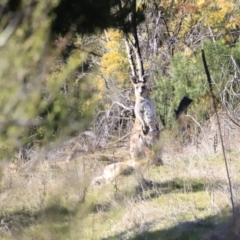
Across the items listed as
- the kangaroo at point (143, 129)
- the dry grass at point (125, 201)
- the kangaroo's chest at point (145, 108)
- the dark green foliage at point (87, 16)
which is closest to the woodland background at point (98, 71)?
the dark green foliage at point (87, 16)

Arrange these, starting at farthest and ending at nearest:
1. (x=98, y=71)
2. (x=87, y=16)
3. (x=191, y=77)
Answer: (x=191, y=77)
(x=98, y=71)
(x=87, y=16)

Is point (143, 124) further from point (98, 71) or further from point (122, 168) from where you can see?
point (98, 71)

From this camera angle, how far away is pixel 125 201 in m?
6.94

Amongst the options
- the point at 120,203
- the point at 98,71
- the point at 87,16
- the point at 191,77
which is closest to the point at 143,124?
the point at 98,71

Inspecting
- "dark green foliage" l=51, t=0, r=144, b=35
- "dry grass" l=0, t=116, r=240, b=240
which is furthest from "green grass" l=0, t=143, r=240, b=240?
"dark green foliage" l=51, t=0, r=144, b=35

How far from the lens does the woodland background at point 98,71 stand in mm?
2865

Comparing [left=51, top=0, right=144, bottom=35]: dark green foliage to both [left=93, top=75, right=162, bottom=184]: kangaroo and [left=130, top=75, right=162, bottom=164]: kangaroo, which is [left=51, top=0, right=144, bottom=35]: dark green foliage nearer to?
[left=93, top=75, right=162, bottom=184]: kangaroo

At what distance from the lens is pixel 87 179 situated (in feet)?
13.3

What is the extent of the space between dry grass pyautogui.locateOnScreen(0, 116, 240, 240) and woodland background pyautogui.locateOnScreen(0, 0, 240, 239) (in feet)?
0.47

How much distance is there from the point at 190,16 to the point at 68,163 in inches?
538

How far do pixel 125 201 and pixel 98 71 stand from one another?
1832 millimetres

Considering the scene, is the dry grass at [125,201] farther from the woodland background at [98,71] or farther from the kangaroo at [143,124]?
the kangaroo at [143,124]

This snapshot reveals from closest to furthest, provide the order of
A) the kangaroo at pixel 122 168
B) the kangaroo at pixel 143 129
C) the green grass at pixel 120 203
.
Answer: the green grass at pixel 120 203, the kangaroo at pixel 122 168, the kangaroo at pixel 143 129

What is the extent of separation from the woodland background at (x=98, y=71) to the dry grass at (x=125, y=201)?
0.14 metres
